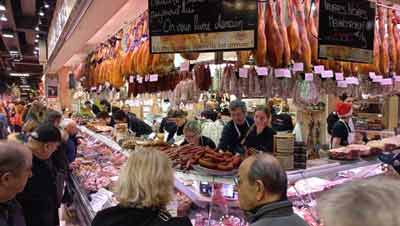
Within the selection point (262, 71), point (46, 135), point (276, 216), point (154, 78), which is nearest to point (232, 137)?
point (154, 78)

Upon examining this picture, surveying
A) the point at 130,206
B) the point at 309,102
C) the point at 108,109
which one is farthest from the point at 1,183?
the point at 108,109

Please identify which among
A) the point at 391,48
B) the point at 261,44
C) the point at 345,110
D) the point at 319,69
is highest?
the point at 391,48

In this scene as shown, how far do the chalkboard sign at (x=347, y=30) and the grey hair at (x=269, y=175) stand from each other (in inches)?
66.2

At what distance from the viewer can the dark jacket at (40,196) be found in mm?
3225

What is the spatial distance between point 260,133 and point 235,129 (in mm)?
632

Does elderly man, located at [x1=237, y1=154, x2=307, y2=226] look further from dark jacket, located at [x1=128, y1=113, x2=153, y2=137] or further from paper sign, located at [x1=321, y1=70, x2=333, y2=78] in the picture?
dark jacket, located at [x1=128, y1=113, x2=153, y2=137]

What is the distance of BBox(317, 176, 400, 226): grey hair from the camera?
104 centimetres

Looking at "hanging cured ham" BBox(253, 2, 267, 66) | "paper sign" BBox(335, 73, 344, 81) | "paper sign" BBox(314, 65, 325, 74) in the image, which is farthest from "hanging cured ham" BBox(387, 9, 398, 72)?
"hanging cured ham" BBox(253, 2, 267, 66)

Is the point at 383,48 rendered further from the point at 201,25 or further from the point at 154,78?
the point at 154,78

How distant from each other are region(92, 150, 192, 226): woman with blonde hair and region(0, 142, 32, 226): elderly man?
0.51m

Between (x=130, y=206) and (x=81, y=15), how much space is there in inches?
157

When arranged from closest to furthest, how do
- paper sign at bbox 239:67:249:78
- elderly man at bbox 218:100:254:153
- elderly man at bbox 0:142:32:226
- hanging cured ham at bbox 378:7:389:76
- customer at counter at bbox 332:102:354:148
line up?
elderly man at bbox 0:142:32:226 → paper sign at bbox 239:67:249:78 → hanging cured ham at bbox 378:7:389:76 → elderly man at bbox 218:100:254:153 → customer at counter at bbox 332:102:354:148

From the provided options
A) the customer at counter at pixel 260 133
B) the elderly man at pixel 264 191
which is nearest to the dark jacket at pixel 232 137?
the customer at counter at pixel 260 133

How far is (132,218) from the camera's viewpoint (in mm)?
2020
